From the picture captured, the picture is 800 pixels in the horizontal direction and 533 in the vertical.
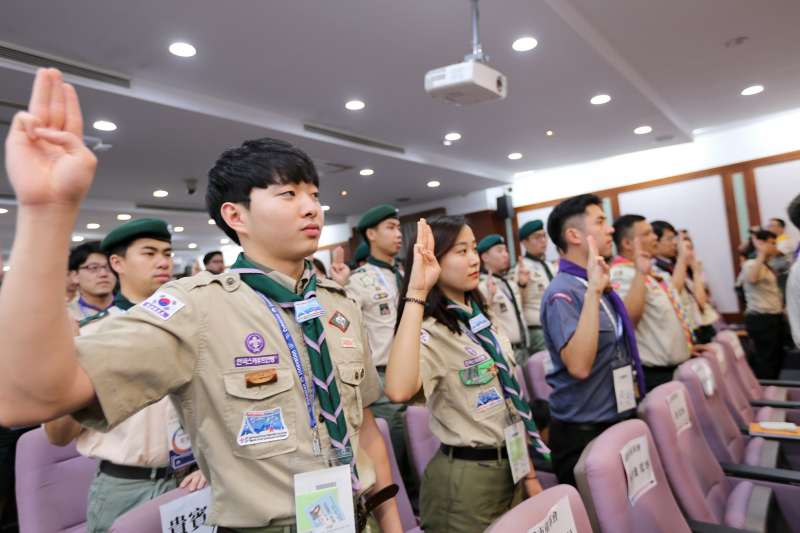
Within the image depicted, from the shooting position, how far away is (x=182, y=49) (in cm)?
349

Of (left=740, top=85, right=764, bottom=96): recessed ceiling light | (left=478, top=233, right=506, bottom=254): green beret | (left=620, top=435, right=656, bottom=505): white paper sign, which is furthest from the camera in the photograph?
(left=740, top=85, right=764, bottom=96): recessed ceiling light

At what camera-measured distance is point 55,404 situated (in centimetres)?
63

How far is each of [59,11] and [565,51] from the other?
140 inches

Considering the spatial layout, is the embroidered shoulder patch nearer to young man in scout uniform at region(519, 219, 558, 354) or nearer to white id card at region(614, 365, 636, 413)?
white id card at region(614, 365, 636, 413)

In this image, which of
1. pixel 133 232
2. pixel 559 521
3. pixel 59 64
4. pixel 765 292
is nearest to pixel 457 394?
pixel 559 521

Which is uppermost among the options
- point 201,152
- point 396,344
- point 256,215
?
point 201,152

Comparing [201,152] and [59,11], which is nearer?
[59,11]

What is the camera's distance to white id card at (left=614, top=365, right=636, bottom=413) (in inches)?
70.7

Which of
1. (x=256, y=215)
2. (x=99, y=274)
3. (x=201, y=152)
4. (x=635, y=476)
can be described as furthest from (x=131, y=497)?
(x=201, y=152)

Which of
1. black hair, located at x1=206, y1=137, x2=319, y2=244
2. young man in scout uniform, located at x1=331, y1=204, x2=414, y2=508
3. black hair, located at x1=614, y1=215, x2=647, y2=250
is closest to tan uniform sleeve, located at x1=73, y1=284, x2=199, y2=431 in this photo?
black hair, located at x1=206, y1=137, x2=319, y2=244

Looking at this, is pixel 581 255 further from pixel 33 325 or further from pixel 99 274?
pixel 99 274

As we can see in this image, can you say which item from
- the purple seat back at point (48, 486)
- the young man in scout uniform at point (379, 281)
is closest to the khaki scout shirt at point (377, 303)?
the young man in scout uniform at point (379, 281)

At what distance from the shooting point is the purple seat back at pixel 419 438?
6.75 ft

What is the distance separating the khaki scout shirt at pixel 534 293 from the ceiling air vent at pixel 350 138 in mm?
2293
